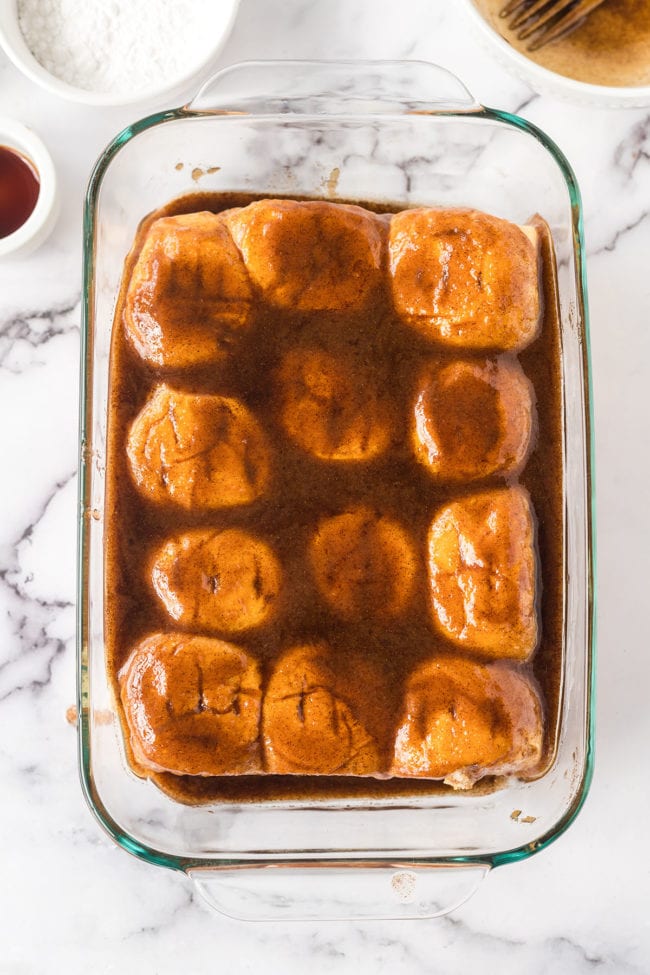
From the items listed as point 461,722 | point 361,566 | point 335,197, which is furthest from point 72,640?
point 335,197

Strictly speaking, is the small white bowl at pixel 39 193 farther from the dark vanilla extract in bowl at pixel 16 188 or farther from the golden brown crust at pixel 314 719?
the golden brown crust at pixel 314 719

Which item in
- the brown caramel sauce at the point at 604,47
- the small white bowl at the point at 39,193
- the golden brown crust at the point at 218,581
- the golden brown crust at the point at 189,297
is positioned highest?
the brown caramel sauce at the point at 604,47

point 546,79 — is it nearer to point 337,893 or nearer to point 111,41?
point 111,41

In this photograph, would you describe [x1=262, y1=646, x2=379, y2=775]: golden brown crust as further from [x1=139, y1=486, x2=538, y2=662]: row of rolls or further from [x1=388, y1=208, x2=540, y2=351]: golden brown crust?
[x1=388, y1=208, x2=540, y2=351]: golden brown crust

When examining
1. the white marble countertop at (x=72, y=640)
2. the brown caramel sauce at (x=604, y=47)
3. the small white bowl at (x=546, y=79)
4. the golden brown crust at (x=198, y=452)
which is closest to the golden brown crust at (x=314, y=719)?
the golden brown crust at (x=198, y=452)

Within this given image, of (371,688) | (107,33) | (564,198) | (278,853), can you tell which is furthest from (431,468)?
(107,33)

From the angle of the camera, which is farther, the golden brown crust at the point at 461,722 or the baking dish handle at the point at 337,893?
the baking dish handle at the point at 337,893
